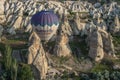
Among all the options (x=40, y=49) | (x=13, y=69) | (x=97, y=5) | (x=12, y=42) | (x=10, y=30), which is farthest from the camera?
(x=97, y=5)

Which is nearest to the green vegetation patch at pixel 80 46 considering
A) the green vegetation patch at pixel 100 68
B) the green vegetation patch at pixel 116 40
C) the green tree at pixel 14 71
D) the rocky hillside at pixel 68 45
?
the rocky hillside at pixel 68 45

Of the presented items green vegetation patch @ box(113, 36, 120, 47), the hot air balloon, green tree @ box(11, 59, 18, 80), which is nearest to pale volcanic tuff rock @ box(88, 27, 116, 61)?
green vegetation patch @ box(113, 36, 120, 47)

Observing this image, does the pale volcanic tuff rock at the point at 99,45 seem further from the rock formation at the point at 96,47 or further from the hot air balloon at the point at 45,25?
the hot air balloon at the point at 45,25

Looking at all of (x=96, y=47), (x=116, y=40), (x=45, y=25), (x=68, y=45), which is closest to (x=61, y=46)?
(x=68, y=45)

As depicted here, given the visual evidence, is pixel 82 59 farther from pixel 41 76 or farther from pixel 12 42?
pixel 12 42

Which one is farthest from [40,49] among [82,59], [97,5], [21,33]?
[97,5]

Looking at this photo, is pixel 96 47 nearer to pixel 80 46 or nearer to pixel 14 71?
pixel 80 46

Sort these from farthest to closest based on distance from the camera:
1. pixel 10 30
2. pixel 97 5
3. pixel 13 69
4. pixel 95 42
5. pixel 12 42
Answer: pixel 97 5 → pixel 10 30 → pixel 12 42 → pixel 95 42 → pixel 13 69
